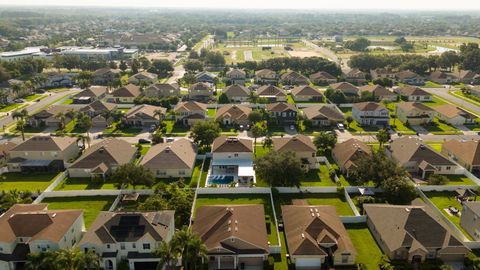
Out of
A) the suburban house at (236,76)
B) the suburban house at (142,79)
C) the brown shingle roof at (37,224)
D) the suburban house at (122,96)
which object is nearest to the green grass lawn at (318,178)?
the brown shingle roof at (37,224)

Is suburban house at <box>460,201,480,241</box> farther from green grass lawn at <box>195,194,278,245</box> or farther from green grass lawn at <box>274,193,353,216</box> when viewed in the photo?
green grass lawn at <box>195,194,278,245</box>

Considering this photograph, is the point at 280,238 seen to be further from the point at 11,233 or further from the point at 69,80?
the point at 69,80

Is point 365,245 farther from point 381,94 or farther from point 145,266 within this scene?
point 381,94

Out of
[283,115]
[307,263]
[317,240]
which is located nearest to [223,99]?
[283,115]

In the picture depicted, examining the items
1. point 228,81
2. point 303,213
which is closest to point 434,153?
point 303,213

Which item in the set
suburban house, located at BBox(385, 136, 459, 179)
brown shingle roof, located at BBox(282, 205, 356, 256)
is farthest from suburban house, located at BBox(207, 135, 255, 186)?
suburban house, located at BBox(385, 136, 459, 179)

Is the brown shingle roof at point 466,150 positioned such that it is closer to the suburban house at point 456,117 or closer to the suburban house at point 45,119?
the suburban house at point 456,117
